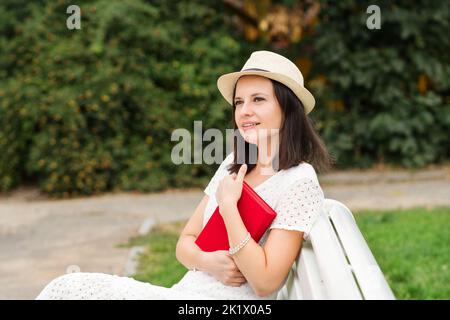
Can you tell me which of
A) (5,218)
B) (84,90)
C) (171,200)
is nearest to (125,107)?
(84,90)

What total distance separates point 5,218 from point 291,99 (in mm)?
6130

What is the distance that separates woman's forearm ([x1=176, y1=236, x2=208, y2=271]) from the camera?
230 centimetres

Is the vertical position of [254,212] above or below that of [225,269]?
above

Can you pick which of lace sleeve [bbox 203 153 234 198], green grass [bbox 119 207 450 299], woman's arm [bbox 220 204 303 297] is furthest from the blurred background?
woman's arm [bbox 220 204 303 297]

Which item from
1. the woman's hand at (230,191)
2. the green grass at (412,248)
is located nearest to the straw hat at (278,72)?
the woman's hand at (230,191)

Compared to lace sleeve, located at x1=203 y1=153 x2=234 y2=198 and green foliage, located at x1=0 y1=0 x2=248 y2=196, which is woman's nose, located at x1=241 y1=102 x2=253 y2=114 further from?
green foliage, located at x1=0 y1=0 x2=248 y2=196

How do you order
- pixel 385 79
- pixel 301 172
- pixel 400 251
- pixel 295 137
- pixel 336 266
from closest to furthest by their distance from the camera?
pixel 336 266 < pixel 301 172 < pixel 295 137 < pixel 400 251 < pixel 385 79

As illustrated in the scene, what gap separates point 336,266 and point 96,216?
Result: 5.94 m

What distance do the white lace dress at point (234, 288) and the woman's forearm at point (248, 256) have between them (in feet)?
0.37

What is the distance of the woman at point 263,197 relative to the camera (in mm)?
2086

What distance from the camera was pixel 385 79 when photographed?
10016mm

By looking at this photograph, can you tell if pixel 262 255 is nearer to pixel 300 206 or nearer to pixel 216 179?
pixel 300 206
